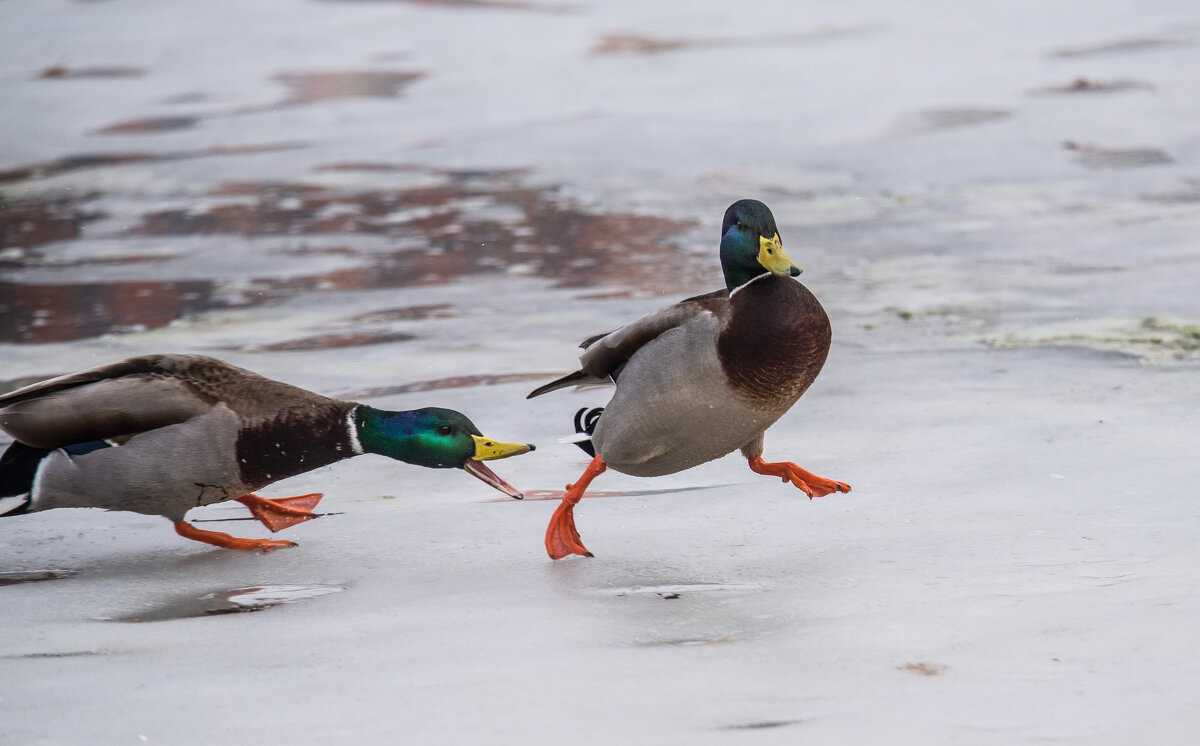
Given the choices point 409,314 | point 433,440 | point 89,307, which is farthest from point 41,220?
point 433,440

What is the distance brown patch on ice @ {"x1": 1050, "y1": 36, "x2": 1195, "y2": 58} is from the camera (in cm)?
1154

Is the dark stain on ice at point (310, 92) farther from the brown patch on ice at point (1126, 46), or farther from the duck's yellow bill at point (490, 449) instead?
the duck's yellow bill at point (490, 449)

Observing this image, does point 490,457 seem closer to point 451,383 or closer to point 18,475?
point 18,475

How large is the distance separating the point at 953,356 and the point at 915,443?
1.09 meters

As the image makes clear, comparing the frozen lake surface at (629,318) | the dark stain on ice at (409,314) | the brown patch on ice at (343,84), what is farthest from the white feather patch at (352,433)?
the brown patch on ice at (343,84)

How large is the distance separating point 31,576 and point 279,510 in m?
0.63

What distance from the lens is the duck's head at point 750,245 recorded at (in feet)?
11.0

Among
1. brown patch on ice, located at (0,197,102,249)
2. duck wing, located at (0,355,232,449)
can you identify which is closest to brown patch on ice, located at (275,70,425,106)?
brown patch on ice, located at (0,197,102,249)

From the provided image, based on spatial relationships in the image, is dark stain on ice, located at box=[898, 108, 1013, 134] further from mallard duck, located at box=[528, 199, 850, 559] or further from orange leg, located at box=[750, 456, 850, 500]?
mallard duck, located at box=[528, 199, 850, 559]

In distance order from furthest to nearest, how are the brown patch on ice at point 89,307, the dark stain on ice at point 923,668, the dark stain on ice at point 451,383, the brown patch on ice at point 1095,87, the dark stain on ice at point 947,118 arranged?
the brown patch on ice at point 1095,87 < the dark stain on ice at point 947,118 < the brown patch on ice at point 89,307 < the dark stain on ice at point 451,383 < the dark stain on ice at point 923,668

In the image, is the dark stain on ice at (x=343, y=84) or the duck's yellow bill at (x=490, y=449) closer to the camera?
the duck's yellow bill at (x=490, y=449)

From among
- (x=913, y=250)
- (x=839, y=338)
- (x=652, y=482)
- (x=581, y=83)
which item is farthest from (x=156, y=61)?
(x=652, y=482)

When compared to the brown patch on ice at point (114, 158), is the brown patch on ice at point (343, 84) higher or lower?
higher

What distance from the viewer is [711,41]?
44.7 feet
